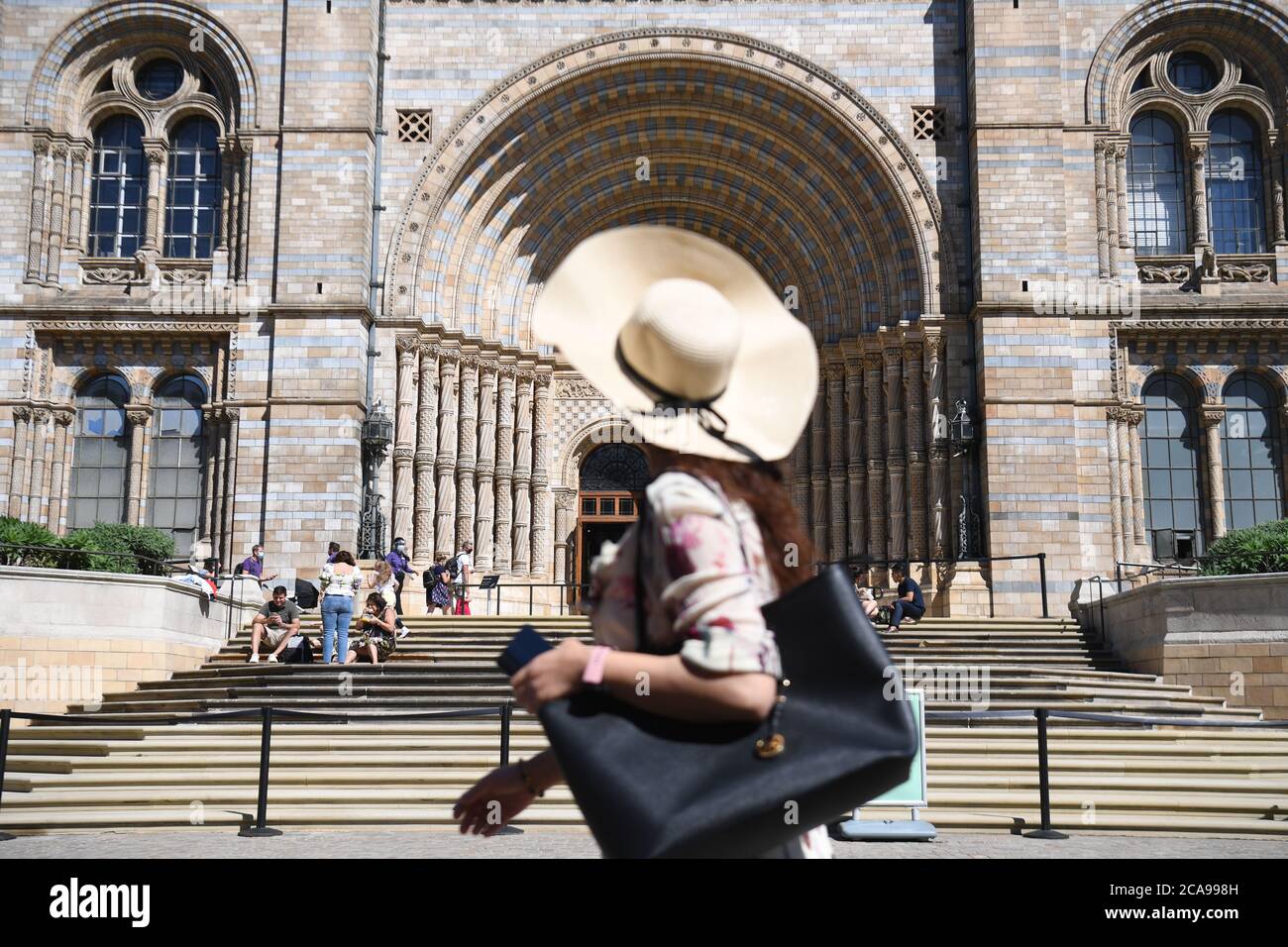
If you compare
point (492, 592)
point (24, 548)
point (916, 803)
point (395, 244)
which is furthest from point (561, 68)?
point (916, 803)

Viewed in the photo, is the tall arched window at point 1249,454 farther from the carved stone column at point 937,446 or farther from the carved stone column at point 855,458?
the carved stone column at point 855,458

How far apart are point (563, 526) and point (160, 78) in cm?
1226

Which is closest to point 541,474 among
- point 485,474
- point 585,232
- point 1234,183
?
point 485,474

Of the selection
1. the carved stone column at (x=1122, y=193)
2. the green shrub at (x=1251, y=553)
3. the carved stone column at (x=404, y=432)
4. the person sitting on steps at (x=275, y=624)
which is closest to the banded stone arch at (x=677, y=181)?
the carved stone column at (x=404, y=432)

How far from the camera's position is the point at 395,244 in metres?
24.9

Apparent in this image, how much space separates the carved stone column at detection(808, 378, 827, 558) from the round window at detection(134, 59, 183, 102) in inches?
571

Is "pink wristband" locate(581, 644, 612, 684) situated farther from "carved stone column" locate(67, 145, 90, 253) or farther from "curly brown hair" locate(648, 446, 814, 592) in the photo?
"carved stone column" locate(67, 145, 90, 253)

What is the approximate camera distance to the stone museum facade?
23.9 m

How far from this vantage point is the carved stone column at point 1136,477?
2434 centimetres

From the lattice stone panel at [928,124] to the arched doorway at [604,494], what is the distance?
8.59 metres

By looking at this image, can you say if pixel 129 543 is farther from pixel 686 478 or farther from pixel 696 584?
pixel 696 584

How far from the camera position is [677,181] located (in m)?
27.3
